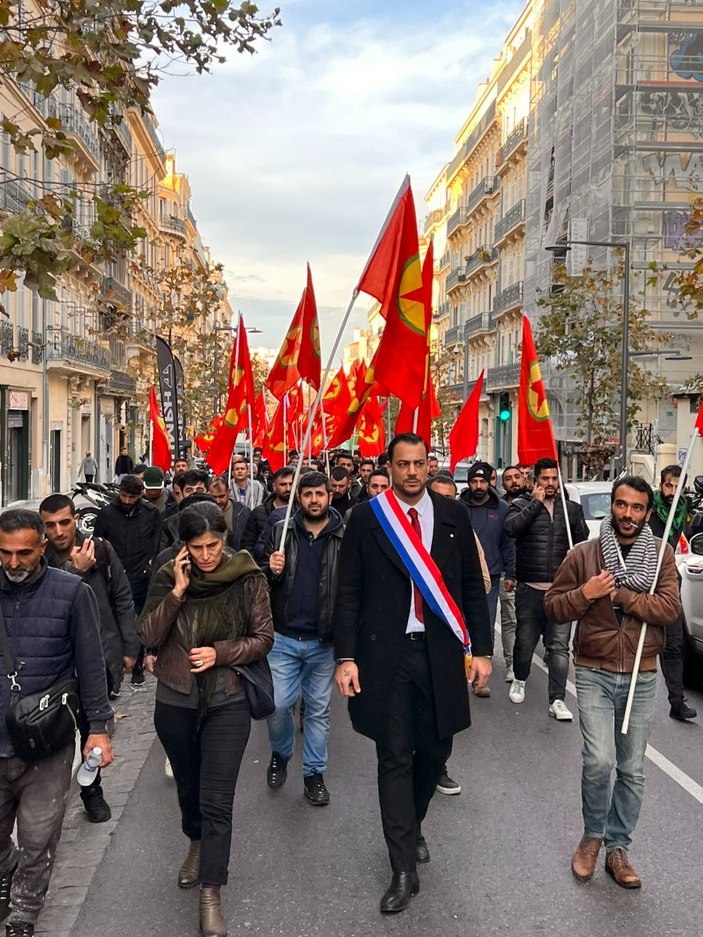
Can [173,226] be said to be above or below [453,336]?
above

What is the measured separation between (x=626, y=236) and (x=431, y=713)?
30791 mm

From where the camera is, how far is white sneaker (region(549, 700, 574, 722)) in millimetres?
7520

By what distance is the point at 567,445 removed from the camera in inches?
1628

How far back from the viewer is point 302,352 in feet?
31.9

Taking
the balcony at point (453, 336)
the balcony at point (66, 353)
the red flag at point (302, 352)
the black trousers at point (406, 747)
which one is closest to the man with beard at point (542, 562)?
the red flag at point (302, 352)

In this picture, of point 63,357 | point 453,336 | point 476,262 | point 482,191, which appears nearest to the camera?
point 63,357

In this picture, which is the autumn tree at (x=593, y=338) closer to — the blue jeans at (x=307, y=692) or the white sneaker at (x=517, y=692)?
the white sneaker at (x=517, y=692)

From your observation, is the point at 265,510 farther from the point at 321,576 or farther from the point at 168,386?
the point at 168,386

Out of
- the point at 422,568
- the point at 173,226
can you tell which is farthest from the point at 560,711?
the point at 173,226

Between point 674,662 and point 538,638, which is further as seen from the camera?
point 538,638

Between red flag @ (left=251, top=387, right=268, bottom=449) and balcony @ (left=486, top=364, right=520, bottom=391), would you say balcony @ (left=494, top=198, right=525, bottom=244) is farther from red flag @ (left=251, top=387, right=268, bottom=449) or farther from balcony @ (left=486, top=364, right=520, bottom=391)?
red flag @ (left=251, top=387, right=268, bottom=449)

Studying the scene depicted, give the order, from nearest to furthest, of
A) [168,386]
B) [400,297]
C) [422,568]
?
[422,568]
[400,297]
[168,386]

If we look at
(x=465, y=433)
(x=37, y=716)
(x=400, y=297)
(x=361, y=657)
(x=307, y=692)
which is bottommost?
(x=307, y=692)

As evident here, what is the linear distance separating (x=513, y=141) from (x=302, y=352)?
45685mm
